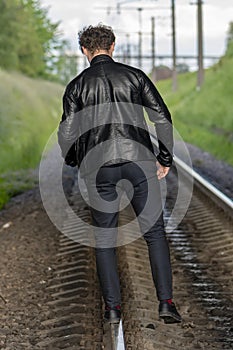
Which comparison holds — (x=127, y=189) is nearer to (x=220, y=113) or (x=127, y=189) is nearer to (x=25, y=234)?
(x=25, y=234)

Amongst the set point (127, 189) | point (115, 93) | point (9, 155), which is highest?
point (115, 93)

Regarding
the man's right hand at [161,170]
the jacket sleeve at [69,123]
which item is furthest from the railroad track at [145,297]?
Result: the jacket sleeve at [69,123]

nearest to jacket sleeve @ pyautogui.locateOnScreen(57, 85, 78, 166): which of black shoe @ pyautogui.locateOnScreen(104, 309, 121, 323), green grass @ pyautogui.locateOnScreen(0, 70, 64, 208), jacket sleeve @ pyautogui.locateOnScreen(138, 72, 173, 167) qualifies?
jacket sleeve @ pyautogui.locateOnScreen(138, 72, 173, 167)

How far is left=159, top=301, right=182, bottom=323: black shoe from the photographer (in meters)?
5.79

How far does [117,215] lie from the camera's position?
5895 millimetres

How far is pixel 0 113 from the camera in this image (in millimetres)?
20125

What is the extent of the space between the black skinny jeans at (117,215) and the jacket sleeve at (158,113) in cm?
18

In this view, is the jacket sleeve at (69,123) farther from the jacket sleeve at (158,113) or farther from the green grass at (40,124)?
the green grass at (40,124)

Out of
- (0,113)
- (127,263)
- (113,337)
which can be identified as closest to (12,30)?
(0,113)

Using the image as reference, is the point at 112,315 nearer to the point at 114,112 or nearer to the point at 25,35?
the point at 114,112

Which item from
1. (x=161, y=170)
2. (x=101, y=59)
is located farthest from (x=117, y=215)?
(x=101, y=59)

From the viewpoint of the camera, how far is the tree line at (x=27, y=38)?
3120 cm

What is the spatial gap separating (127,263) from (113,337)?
2.29 meters

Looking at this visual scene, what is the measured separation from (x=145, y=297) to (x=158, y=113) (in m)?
1.61
